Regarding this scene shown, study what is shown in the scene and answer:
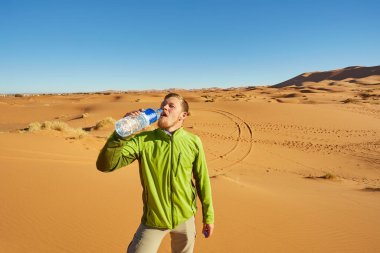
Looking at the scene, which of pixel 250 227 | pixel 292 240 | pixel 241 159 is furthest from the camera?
pixel 241 159

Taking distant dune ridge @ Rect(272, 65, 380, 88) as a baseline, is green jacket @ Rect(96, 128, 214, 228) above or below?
below

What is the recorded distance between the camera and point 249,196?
619cm

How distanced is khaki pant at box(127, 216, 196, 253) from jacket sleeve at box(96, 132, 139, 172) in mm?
492

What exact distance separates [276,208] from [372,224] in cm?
148

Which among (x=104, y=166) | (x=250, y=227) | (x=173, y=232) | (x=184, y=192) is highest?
(x=104, y=166)

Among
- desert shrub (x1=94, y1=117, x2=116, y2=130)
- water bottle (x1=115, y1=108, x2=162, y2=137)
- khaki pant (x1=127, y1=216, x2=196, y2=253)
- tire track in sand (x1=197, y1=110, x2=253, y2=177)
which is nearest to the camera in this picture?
water bottle (x1=115, y1=108, x2=162, y2=137)

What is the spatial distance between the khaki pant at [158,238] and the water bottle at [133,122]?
2.39 feet

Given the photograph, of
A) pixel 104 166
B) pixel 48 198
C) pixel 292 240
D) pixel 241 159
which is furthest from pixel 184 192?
pixel 241 159

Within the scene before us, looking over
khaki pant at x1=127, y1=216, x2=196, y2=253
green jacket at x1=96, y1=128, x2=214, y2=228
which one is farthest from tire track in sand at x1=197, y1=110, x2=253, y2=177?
green jacket at x1=96, y1=128, x2=214, y2=228

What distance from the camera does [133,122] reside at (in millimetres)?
1965

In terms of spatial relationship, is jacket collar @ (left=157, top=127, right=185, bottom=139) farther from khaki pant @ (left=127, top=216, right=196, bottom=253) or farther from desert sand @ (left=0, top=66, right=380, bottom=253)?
desert sand @ (left=0, top=66, right=380, bottom=253)

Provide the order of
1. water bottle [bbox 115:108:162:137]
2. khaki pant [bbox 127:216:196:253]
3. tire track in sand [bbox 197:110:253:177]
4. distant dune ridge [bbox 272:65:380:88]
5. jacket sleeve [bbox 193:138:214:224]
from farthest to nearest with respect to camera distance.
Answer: distant dune ridge [bbox 272:65:380:88] → tire track in sand [bbox 197:110:253:177] → jacket sleeve [bbox 193:138:214:224] → khaki pant [bbox 127:216:196:253] → water bottle [bbox 115:108:162:137]

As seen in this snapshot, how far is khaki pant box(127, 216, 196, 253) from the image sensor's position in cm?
219

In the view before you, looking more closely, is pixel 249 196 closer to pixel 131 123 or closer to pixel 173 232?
pixel 173 232
